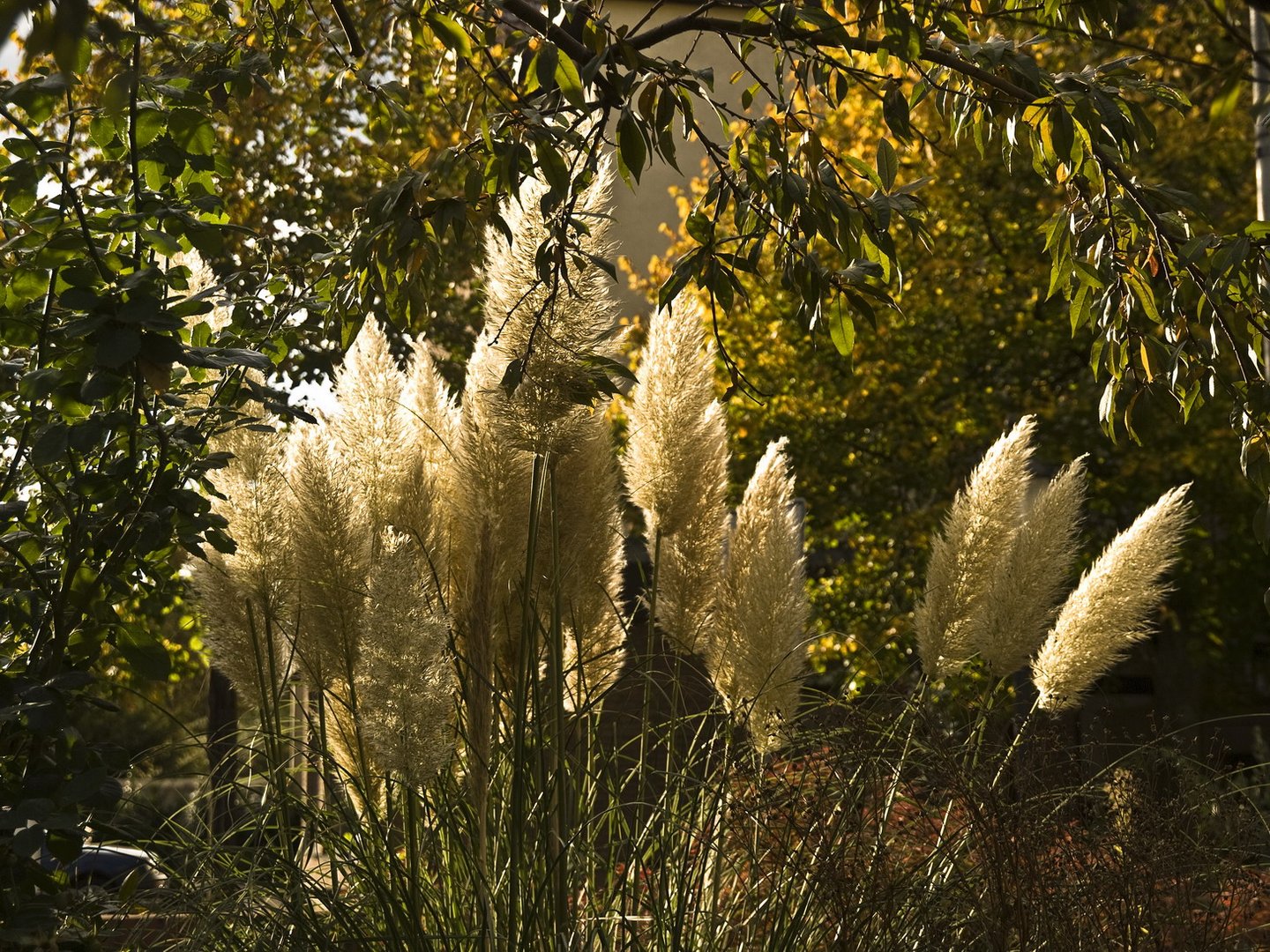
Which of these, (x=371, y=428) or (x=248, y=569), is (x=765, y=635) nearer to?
(x=371, y=428)

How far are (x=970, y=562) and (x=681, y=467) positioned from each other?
2.53 ft

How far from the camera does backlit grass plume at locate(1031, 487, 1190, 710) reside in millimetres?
3188

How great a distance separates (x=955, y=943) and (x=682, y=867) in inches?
22.7

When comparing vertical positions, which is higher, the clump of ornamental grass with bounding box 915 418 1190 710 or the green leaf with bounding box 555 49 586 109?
the green leaf with bounding box 555 49 586 109

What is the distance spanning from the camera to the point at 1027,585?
3.19 meters

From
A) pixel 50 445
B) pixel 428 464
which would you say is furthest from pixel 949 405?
pixel 50 445

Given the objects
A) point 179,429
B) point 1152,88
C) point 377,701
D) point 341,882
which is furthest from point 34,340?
point 1152,88

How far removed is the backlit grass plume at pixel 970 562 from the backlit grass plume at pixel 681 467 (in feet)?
1.79

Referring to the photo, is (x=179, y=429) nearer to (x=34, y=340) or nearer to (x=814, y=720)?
(x=34, y=340)

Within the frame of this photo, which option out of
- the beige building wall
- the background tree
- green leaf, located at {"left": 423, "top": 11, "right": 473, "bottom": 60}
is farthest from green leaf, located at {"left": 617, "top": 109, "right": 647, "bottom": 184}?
the beige building wall

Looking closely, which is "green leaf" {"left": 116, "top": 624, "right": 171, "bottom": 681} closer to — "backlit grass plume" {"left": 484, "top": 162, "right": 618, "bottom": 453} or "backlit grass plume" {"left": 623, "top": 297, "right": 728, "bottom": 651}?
"backlit grass plume" {"left": 484, "top": 162, "right": 618, "bottom": 453}

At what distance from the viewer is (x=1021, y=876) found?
8.63ft

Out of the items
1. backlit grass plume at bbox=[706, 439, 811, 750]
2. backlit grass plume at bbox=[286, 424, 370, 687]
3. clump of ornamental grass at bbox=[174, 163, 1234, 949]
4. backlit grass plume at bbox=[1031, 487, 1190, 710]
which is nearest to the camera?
clump of ornamental grass at bbox=[174, 163, 1234, 949]

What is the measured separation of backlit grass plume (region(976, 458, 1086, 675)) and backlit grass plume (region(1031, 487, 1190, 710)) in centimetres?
7
